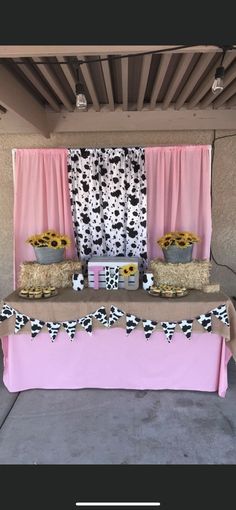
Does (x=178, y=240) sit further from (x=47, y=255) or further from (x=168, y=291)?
(x=47, y=255)

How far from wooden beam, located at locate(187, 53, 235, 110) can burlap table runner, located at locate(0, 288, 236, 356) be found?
186cm

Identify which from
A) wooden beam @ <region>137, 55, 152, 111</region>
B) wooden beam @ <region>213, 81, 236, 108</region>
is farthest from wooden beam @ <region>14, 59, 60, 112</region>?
wooden beam @ <region>213, 81, 236, 108</region>

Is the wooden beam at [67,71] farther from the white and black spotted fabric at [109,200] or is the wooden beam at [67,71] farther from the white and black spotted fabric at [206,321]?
the white and black spotted fabric at [206,321]

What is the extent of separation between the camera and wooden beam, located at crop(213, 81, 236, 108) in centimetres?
301

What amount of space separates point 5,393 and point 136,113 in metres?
3.16

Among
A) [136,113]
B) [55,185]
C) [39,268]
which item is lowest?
[39,268]

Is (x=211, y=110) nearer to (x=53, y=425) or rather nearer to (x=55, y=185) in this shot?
(x=55, y=185)

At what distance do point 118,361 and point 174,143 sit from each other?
2542 mm

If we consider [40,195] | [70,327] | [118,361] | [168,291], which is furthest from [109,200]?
[118,361]

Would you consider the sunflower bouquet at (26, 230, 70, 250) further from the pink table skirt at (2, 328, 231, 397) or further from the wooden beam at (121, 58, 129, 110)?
the wooden beam at (121, 58, 129, 110)

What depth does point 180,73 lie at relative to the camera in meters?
2.60

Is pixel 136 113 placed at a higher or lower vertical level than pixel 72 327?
higher

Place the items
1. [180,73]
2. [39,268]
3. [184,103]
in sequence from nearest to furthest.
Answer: [180,73]
[39,268]
[184,103]

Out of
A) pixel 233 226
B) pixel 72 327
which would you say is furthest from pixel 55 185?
pixel 233 226
